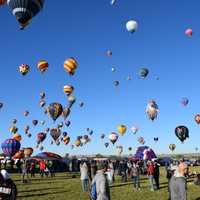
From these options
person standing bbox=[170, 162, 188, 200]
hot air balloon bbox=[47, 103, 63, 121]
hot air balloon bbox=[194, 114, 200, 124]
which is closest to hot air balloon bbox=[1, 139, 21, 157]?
hot air balloon bbox=[47, 103, 63, 121]

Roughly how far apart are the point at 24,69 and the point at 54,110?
6.15 metres

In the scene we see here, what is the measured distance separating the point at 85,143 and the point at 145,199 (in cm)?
6100

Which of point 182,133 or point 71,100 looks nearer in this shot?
point 182,133

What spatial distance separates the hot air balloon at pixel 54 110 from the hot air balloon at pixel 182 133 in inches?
545

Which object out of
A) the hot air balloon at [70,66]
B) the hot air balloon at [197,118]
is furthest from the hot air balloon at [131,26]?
the hot air balloon at [197,118]

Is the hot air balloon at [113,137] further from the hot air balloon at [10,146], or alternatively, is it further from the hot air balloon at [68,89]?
the hot air balloon at [10,146]

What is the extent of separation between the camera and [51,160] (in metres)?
52.0

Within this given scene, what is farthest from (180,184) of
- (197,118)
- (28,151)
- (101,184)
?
(28,151)

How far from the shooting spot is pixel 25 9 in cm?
2542

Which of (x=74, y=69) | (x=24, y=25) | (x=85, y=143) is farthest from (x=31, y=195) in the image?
(x=85, y=143)

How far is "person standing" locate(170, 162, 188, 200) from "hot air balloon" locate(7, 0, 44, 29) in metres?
19.1

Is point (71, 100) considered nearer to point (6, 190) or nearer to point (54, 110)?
point (54, 110)

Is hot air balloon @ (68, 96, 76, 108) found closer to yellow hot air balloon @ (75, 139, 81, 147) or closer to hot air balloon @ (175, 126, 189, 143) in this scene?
hot air balloon @ (175, 126, 189, 143)

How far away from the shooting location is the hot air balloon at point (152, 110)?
50.6 metres
